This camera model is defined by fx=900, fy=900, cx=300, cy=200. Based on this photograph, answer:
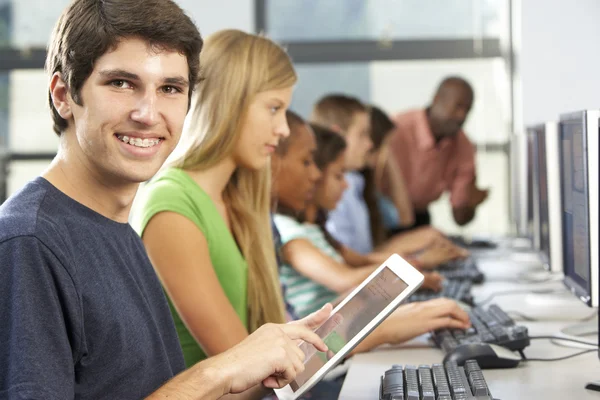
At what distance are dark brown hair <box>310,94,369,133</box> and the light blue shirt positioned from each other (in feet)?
0.95

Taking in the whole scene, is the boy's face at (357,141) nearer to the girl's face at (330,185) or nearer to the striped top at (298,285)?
the girl's face at (330,185)

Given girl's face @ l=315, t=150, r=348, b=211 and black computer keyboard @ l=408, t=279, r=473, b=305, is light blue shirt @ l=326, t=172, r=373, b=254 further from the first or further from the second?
black computer keyboard @ l=408, t=279, r=473, b=305

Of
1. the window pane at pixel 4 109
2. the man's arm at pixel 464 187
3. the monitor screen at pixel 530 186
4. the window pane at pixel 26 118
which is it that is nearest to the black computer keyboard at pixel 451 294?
the monitor screen at pixel 530 186

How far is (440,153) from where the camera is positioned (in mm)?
4891

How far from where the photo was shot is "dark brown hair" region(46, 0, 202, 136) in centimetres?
115

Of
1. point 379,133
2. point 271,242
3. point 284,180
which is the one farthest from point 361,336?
point 379,133

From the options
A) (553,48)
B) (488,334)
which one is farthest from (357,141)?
(488,334)

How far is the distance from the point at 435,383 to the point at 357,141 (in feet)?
8.93

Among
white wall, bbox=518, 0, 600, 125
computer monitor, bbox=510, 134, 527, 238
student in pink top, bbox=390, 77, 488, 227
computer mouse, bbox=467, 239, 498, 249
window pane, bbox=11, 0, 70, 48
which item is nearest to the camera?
computer monitor, bbox=510, 134, 527, 238

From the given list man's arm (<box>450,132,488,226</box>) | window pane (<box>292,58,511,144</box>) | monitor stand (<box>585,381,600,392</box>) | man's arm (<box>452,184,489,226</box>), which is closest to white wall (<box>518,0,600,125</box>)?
man's arm (<box>450,132,488,226</box>)

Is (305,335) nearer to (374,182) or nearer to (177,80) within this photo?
(177,80)

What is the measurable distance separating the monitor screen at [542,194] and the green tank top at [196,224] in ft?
2.81

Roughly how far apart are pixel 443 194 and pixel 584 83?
212 cm

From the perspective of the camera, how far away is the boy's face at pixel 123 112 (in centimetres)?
116
